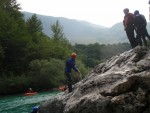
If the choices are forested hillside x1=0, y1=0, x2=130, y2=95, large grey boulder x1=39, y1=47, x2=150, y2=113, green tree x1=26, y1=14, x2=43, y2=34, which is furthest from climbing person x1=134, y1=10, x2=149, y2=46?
green tree x1=26, y1=14, x2=43, y2=34

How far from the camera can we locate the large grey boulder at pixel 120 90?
47.1 feet

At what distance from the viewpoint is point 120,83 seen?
15.0m

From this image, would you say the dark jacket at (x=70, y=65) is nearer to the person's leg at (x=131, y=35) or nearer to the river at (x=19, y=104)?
the person's leg at (x=131, y=35)

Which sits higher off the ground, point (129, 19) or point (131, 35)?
point (129, 19)

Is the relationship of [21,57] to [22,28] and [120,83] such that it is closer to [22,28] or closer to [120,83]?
[22,28]

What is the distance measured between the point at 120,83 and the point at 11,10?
9489 cm

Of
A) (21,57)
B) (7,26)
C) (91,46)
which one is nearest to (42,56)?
(21,57)

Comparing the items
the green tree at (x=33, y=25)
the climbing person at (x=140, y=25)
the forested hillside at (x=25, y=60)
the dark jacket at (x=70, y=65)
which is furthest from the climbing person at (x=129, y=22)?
the green tree at (x=33, y=25)

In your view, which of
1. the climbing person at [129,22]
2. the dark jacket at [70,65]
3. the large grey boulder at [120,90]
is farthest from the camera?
the dark jacket at [70,65]

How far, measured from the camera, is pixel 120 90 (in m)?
15.0

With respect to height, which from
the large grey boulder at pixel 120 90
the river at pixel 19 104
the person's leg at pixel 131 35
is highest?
the person's leg at pixel 131 35

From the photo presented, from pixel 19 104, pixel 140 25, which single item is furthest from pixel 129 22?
pixel 19 104

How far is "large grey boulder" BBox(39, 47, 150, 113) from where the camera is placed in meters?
14.4

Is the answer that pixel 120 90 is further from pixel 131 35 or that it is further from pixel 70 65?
pixel 131 35
